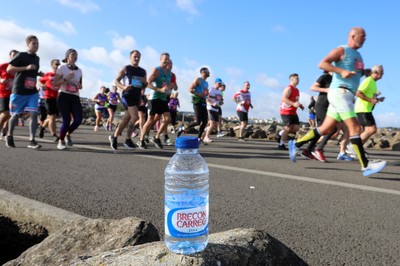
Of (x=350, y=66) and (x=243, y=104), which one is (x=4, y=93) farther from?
(x=243, y=104)

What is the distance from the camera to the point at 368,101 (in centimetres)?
781

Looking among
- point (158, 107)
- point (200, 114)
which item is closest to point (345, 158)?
point (200, 114)

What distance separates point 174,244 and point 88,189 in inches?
105

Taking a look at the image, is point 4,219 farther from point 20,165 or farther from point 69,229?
point 20,165

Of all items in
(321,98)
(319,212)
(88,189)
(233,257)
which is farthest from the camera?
(321,98)

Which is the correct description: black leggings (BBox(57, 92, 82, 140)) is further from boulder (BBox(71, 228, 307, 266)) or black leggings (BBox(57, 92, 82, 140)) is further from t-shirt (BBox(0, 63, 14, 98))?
boulder (BBox(71, 228, 307, 266))

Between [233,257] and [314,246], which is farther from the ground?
[233,257]

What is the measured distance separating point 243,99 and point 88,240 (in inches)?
504

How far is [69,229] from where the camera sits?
2.25 metres

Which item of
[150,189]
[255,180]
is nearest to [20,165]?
[150,189]

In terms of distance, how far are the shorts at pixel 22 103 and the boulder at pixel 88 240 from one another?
6.52m

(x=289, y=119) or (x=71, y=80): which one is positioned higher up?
(x=71, y=80)

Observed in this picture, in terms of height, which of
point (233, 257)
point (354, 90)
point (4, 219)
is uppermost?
point (354, 90)

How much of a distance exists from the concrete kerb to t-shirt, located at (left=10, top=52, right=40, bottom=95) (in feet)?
16.8
